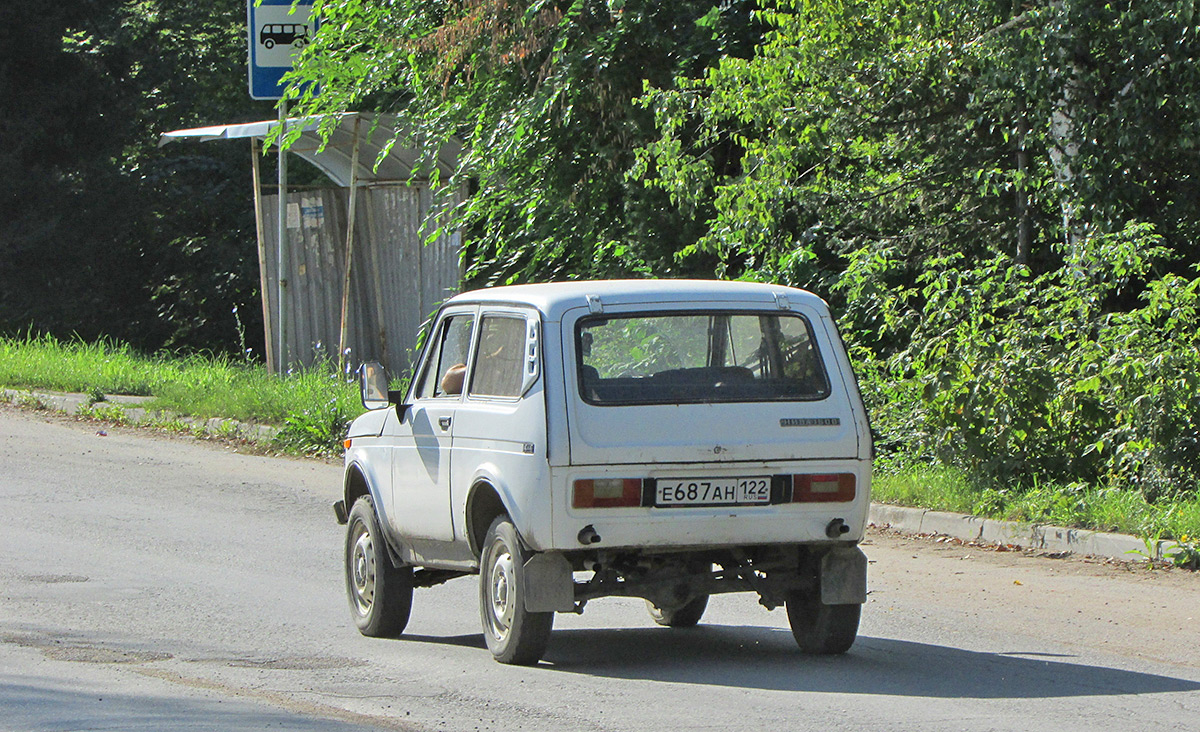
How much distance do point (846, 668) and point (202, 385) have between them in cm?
1271

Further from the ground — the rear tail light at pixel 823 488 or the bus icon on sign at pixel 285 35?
the bus icon on sign at pixel 285 35

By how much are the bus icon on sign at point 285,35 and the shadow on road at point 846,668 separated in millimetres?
12220

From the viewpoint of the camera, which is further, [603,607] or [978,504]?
[978,504]

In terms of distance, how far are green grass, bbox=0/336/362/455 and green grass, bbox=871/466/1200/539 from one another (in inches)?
235

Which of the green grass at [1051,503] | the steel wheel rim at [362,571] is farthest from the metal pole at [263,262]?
the steel wheel rim at [362,571]

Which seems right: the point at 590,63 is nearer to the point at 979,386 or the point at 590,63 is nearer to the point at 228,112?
the point at 979,386

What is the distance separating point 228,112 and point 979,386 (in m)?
20.8

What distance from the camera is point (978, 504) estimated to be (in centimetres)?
1103

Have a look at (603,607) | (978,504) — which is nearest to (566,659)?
(603,607)

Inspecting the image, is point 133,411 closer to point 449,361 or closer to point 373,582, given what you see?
point 373,582

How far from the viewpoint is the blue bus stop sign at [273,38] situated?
59.8 ft

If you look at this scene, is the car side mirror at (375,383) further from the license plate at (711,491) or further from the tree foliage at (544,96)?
the tree foliage at (544,96)

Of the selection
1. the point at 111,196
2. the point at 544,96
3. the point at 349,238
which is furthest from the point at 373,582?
the point at 111,196

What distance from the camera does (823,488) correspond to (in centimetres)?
663
